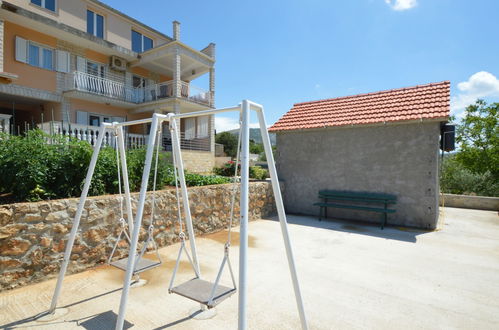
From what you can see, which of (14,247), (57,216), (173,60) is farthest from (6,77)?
(14,247)

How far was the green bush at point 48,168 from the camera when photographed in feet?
14.3

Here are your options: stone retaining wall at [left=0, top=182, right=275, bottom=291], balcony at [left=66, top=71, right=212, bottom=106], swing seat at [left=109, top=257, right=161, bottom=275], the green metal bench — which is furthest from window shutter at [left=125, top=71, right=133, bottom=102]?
swing seat at [left=109, top=257, right=161, bottom=275]

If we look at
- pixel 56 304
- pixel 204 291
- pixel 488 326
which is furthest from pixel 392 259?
pixel 56 304

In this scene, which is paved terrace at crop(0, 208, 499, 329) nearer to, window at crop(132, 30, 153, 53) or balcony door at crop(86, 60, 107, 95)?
balcony door at crop(86, 60, 107, 95)

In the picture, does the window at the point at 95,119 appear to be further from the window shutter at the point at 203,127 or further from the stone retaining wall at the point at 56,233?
the stone retaining wall at the point at 56,233

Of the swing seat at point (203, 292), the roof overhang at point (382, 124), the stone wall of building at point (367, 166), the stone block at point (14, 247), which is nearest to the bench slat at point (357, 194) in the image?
the stone wall of building at point (367, 166)

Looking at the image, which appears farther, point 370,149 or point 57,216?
point 370,149

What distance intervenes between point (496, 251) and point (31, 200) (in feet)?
28.2

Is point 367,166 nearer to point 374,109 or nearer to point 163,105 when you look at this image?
point 374,109

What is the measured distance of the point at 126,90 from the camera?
53.5ft

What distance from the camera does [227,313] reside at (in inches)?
126

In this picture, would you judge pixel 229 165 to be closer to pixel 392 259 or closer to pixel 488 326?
pixel 392 259

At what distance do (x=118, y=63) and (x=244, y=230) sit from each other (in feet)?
56.3

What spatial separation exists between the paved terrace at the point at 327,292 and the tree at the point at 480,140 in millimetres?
13965
